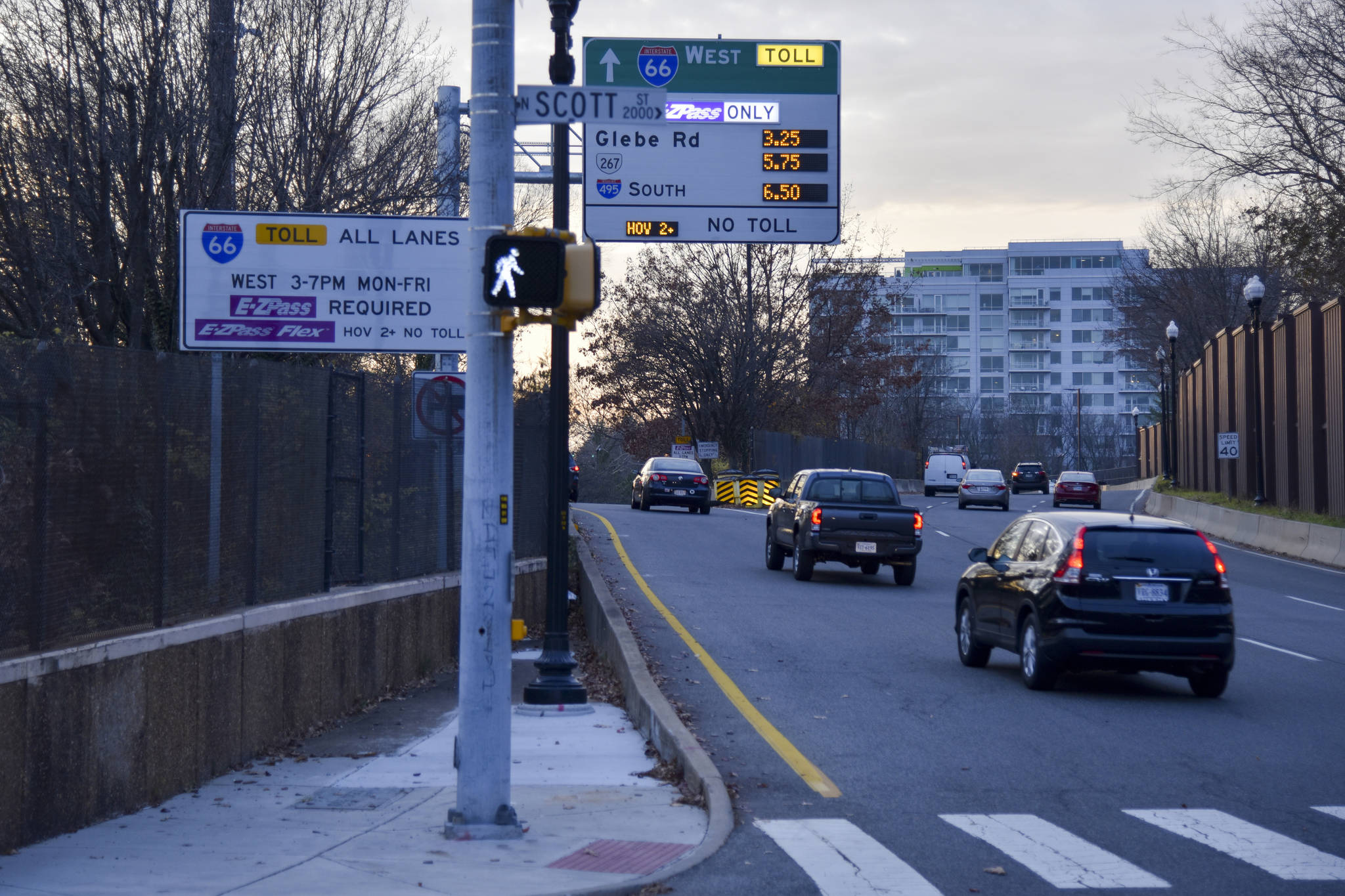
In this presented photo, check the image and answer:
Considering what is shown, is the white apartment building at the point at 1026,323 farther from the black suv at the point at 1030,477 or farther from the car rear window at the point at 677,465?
the car rear window at the point at 677,465

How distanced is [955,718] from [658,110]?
19.8 feet

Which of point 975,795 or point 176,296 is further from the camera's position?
point 176,296

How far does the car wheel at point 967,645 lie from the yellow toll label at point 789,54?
684 centimetres

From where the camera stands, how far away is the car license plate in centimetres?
1245

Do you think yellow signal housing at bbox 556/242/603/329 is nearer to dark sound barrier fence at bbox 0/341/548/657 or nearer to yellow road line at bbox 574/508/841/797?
dark sound barrier fence at bbox 0/341/548/657

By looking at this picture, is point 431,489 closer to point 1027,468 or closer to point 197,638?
point 197,638

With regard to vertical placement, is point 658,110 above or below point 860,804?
above

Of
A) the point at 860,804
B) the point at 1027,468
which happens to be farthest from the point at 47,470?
the point at 1027,468

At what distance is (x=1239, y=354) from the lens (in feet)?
151

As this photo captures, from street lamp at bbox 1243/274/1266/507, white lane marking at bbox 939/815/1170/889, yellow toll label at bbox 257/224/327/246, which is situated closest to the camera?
white lane marking at bbox 939/815/1170/889

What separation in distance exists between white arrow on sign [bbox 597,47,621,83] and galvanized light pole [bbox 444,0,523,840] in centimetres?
890

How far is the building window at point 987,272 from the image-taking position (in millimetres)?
144750

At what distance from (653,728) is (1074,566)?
14.3ft

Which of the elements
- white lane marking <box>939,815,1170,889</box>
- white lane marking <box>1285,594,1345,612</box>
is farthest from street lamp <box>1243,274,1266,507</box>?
white lane marking <box>939,815,1170,889</box>
